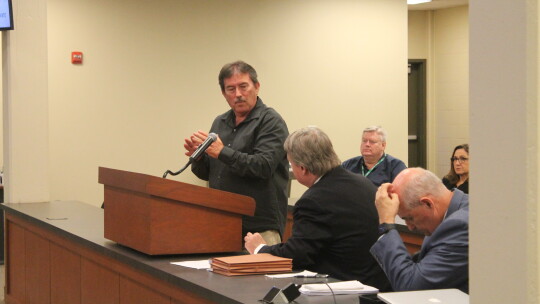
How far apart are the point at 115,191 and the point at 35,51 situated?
7.90 feet

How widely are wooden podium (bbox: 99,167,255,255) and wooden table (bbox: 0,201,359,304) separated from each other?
72mm

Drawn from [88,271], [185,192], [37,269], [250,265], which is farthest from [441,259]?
[37,269]

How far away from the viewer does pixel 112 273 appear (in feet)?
12.2

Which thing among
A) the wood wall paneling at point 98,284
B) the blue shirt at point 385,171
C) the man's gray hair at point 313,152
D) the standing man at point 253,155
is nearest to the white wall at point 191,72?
the blue shirt at point 385,171

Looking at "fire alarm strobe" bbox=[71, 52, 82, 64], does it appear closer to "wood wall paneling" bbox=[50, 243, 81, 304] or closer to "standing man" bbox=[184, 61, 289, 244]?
"wood wall paneling" bbox=[50, 243, 81, 304]

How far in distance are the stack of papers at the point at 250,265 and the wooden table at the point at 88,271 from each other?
4 cm

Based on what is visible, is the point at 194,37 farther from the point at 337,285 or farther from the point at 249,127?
the point at 337,285

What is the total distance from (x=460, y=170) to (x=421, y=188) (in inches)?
138

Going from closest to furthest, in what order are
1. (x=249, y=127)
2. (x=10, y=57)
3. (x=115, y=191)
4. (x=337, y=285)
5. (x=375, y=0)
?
(x=337, y=285) < (x=115, y=191) < (x=249, y=127) < (x=10, y=57) < (x=375, y=0)

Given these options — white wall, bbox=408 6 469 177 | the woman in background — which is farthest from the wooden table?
white wall, bbox=408 6 469 177

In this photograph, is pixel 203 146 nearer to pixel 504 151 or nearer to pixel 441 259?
pixel 441 259

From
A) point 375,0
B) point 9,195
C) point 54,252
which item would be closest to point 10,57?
point 9,195

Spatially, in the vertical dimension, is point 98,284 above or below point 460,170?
below

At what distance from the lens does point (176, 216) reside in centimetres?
336
